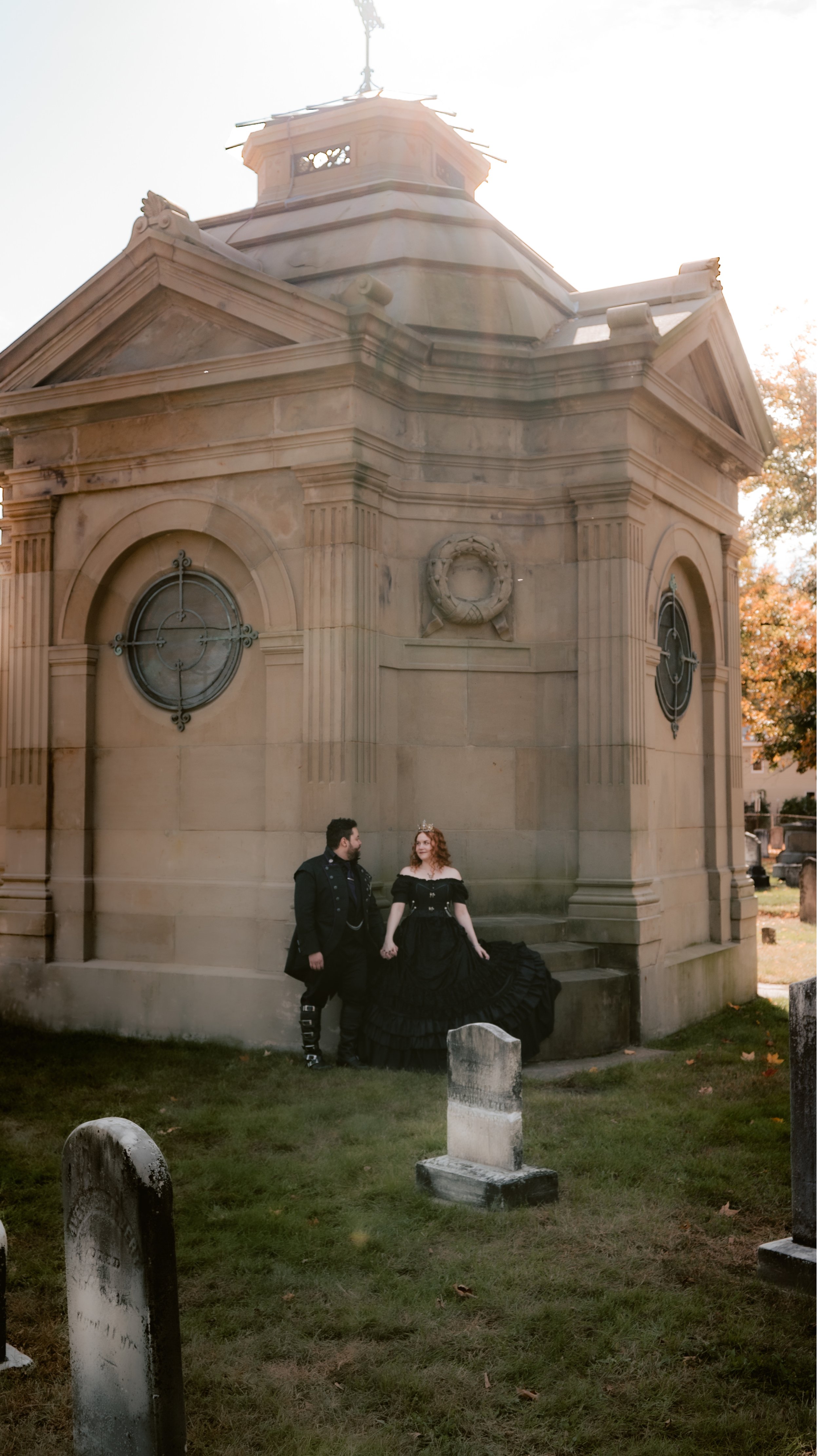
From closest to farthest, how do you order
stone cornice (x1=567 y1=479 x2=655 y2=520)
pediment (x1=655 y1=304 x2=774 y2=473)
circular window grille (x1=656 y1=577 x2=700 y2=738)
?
stone cornice (x1=567 y1=479 x2=655 y2=520) → pediment (x1=655 y1=304 x2=774 y2=473) → circular window grille (x1=656 y1=577 x2=700 y2=738)

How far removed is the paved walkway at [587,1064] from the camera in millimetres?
9062

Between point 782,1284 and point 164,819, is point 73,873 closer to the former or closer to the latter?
point 164,819

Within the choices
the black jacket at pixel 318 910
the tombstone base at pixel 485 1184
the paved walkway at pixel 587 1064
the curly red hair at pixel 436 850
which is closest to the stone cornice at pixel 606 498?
the curly red hair at pixel 436 850

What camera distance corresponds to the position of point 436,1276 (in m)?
5.36

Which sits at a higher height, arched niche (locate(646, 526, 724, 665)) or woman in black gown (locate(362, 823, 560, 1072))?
arched niche (locate(646, 526, 724, 665))

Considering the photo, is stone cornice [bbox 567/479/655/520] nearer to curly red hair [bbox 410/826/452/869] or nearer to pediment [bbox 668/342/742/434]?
pediment [bbox 668/342/742/434]

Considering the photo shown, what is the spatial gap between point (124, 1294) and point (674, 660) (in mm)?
9415

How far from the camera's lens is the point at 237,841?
10.4m

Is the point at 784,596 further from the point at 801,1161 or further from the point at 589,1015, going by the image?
the point at 801,1161

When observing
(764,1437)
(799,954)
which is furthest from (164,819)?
(799,954)

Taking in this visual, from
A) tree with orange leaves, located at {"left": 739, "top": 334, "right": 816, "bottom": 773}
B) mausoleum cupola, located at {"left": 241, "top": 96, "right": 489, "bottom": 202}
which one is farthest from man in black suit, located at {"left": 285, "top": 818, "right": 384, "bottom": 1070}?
tree with orange leaves, located at {"left": 739, "top": 334, "right": 816, "bottom": 773}

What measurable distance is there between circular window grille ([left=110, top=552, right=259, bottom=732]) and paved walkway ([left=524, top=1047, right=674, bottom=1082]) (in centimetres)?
409

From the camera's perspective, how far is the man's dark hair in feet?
30.6

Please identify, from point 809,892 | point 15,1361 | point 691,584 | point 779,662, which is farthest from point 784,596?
point 15,1361
